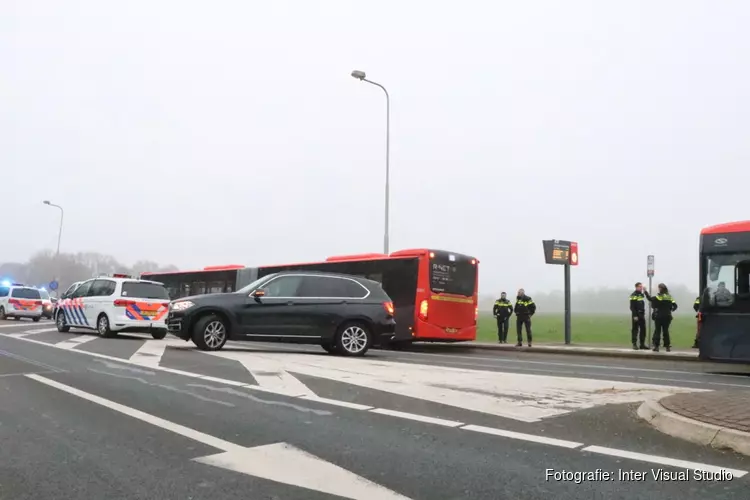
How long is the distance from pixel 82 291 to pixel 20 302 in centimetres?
1426

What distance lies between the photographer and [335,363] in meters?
10.9

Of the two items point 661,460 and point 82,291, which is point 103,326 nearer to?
point 82,291

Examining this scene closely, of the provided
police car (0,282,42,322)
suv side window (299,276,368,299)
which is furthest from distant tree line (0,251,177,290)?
suv side window (299,276,368,299)

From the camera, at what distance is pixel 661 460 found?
4504 mm

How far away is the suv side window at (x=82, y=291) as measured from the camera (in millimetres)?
18328

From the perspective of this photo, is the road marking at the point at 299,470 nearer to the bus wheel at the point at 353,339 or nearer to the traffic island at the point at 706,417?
the traffic island at the point at 706,417

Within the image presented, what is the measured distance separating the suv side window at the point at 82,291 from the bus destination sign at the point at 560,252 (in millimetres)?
13783

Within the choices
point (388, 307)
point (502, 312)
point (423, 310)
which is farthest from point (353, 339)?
point (502, 312)

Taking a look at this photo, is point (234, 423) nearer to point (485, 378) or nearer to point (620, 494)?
point (620, 494)

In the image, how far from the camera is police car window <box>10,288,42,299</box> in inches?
1182

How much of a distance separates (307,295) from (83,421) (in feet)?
25.2

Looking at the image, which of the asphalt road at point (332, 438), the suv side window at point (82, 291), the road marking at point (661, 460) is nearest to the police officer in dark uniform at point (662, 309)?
the asphalt road at point (332, 438)

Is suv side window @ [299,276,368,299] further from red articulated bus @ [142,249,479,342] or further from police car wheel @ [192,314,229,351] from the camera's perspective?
red articulated bus @ [142,249,479,342]

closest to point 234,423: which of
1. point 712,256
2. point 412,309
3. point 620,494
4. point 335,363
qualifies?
point 620,494
